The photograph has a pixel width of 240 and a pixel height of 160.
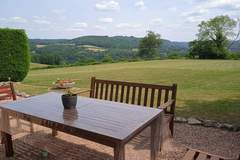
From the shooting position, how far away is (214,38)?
43.2 m

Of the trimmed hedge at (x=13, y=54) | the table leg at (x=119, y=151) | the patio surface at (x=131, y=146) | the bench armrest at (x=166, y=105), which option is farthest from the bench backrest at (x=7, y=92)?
the trimmed hedge at (x=13, y=54)

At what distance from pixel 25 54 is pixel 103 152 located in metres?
10.8

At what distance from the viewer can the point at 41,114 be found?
10.2ft

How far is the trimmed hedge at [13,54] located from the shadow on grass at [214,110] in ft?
31.1

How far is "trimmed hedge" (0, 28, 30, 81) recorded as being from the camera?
12.3 meters

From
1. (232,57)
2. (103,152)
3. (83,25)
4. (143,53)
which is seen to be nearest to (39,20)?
(83,25)

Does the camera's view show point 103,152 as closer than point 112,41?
Yes

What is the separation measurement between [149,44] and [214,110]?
162 ft

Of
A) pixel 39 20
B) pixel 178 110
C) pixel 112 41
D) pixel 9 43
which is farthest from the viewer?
pixel 112 41

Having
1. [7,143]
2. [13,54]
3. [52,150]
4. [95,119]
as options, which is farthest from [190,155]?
[13,54]

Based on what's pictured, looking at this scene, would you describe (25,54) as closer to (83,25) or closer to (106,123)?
(83,25)

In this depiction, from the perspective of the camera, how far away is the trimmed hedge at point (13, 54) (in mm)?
12281

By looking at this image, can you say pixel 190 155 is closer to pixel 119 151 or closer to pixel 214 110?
pixel 119 151

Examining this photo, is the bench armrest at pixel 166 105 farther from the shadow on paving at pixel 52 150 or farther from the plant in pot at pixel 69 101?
the plant in pot at pixel 69 101
